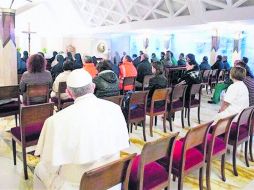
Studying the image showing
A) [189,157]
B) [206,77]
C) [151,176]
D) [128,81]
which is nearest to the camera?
[151,176]

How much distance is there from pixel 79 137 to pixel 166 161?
100 cm

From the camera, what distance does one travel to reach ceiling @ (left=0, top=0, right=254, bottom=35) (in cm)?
859

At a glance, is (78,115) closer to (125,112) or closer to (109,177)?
(109,177)

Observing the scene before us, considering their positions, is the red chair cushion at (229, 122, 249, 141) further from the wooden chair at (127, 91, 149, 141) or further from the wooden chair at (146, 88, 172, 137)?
the wooden chair at (127, 91, 149, 141)

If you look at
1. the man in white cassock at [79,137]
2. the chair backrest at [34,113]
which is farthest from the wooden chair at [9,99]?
the man in white cassock at [79,137]

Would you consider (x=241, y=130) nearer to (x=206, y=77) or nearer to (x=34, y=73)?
(x=34, y=73)

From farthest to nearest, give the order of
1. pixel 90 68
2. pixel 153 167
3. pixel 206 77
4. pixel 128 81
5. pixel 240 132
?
pixel 206 77 → pixel 90 68 → pixel 128 81 → pixel 240 132 → pixel 153 167

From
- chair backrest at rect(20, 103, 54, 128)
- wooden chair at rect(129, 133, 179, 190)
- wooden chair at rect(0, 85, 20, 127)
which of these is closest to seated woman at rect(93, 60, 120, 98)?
chair backrest at rect(20, 103, 54, 128)

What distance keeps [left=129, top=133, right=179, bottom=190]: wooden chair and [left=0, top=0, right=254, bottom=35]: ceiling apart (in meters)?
4.69

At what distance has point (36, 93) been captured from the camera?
4.71 m

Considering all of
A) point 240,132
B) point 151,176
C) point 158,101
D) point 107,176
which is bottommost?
point 151,176

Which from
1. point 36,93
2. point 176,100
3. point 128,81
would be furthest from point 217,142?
point 128,81

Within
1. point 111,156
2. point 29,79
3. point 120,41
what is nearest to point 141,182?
point 111,156

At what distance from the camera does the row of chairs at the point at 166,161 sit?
Result: 187cm
